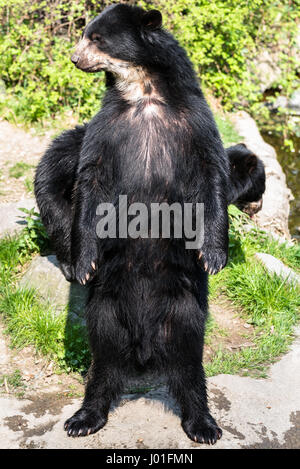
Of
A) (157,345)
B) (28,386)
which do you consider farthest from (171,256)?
(28,386)

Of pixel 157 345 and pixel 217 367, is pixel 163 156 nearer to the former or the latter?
pixel 157 345

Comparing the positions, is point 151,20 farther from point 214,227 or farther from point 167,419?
point 167,419

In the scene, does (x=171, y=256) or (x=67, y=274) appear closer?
(x=171, y=256)

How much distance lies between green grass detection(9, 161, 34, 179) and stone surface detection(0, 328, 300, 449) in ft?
11.5

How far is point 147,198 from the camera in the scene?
328cm

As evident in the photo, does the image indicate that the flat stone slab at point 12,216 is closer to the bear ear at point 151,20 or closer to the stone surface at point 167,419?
the stone surface at point 167,419

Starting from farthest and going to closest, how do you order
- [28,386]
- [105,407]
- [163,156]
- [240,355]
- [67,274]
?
[67,274] < [240,355] < [28,386] < [105,407] < [163,156]

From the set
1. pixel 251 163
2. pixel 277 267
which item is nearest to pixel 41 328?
pixel 277 267

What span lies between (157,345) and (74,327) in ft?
4.06

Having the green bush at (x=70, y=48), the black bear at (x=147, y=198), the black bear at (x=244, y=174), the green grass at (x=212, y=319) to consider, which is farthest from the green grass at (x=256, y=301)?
the green bush at (x=70, y=48)

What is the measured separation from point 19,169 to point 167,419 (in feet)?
14.0

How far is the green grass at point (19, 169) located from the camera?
691 centimetres

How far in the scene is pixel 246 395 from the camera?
375cm

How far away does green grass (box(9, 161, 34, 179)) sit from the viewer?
6.91m
